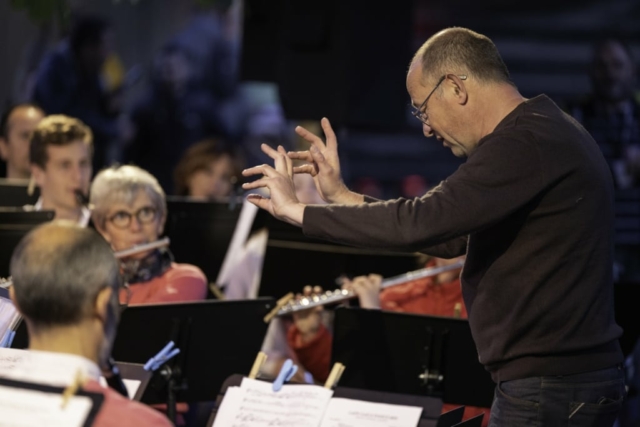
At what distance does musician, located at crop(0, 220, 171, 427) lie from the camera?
2078mm

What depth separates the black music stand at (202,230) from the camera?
5348mm

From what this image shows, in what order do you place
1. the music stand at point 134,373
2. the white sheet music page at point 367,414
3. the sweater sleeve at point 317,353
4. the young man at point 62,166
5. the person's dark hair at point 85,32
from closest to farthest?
1. the white sheet music page at point 367,414
2. the music stand at point 134,373
3. the sweater sleeve at point 317,353
4. the young man at point 62,166
5. the person's dark hair at point 85,32

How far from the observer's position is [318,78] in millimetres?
5934

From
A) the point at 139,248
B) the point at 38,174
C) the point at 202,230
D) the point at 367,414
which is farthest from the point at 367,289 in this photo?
the point at 38,174

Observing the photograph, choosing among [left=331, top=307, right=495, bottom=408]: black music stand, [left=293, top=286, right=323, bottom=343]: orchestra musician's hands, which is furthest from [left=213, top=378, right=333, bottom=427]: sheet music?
[left=293, top=286, right=323, bottom=343]: orchestra musician's hands

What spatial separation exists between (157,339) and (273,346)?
1163mm

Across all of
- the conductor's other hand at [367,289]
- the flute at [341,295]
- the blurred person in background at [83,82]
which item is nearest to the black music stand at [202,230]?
the flute at [341,295]

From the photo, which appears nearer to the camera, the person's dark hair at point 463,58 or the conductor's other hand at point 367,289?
the person's dark hair at point 463,58

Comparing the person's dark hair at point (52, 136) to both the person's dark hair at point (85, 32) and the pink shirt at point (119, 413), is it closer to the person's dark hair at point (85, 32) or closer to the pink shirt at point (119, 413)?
the person's dark hair at point (85, 32)

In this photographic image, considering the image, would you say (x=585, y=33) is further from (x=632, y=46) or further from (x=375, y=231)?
(x=375, y=231)

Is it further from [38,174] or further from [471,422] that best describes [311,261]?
[471,422]

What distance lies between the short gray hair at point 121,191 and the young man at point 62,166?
0.64 meters

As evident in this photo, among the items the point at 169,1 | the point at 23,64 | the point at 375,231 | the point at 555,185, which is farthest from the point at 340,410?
the point at 169,1

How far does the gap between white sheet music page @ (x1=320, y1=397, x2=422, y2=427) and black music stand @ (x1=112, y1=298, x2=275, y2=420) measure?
0.88 metres
